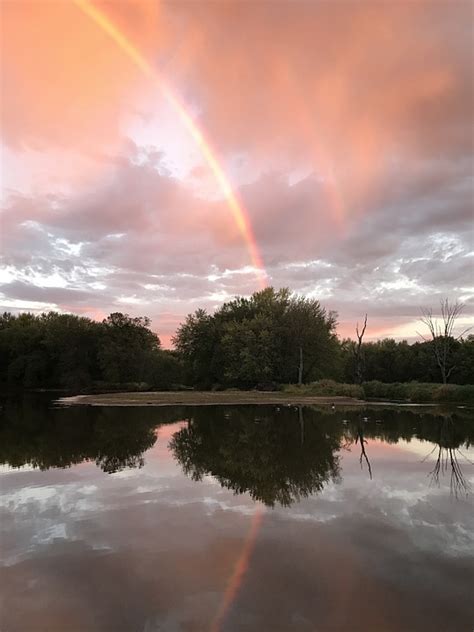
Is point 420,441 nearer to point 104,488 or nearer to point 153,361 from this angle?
point 104,488

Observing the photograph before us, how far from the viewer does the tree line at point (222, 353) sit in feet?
214

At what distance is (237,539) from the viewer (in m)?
8.58

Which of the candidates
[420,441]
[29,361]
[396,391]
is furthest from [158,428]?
[29,361]

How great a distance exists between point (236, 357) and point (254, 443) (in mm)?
45539

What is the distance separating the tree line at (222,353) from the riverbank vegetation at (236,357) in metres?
0.15

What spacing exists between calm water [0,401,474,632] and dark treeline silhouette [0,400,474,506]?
14 cm

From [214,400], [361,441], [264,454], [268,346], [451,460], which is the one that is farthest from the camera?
[268,346]

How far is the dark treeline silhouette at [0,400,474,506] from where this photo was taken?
1423cm

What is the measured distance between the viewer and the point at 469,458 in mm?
17688

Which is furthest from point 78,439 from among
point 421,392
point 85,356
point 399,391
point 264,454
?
point 85,356

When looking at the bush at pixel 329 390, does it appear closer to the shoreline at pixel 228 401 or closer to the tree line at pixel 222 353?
the shoreline at pixel 228 401

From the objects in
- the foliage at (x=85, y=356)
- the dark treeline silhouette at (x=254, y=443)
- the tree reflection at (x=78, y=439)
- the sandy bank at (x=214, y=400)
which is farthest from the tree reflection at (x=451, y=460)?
the foliage at (x=85, y=356)

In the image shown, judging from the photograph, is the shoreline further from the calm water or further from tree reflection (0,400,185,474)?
the calm water

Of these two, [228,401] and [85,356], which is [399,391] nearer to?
[228,401]
